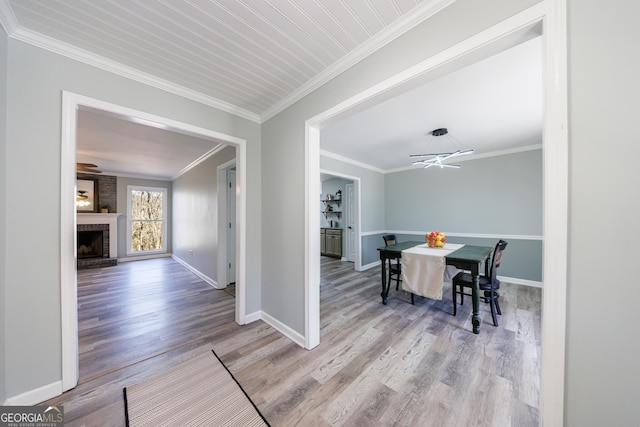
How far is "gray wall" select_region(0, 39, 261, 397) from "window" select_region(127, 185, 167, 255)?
19.8ft

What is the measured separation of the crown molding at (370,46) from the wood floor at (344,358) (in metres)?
2.56

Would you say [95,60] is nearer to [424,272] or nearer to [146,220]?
[424,272]

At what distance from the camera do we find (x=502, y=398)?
4.97ft

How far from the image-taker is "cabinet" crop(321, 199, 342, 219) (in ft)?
22.3

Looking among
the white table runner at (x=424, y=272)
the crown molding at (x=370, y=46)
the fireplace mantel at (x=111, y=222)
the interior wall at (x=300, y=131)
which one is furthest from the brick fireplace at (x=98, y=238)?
the white table runner at (x=424, y=272)

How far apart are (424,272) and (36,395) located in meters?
3.65

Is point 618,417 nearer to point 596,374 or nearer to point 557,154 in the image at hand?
point 596,374

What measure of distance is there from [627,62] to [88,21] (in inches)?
111

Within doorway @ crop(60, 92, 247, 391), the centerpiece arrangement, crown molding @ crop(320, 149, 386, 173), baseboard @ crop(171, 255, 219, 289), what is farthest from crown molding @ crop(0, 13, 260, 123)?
the centerpiece arrangement

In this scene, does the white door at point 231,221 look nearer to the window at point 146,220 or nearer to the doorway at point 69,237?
the doorway at point 69,237

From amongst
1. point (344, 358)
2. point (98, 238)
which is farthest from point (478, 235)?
point (98, 238)

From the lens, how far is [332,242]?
6.71 metres

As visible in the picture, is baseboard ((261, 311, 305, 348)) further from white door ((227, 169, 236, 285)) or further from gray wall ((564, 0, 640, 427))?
gray wall ((564, 0, 640, 427))

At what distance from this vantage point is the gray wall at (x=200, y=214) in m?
3.99
